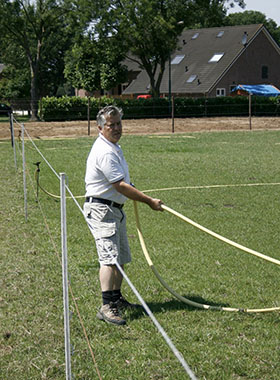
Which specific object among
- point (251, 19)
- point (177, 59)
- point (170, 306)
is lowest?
point (170, 306)

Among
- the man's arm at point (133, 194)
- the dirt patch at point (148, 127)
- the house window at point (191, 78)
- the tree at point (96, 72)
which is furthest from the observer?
the house window at point (191, 78)

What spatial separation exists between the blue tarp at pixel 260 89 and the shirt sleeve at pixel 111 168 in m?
49.9

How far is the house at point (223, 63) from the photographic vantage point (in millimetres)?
53656

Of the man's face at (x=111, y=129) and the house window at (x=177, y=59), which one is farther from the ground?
the house window at (x=177, y=59)

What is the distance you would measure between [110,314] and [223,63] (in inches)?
2030

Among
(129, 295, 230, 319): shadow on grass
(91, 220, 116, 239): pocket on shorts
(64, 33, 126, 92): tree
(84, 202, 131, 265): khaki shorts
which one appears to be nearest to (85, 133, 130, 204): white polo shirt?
(84, 202, 131, 265): khaki shorts

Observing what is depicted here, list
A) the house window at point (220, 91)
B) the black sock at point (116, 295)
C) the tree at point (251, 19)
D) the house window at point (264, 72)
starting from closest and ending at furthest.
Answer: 1. the black sock at point (116, 295)
2. the house window at point (220, 91)
3. the house window at point (264, 72)
4. the tree at point (251, 19)

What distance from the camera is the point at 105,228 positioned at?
493cm

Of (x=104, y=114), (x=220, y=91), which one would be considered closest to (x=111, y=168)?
(x=104, y=114)

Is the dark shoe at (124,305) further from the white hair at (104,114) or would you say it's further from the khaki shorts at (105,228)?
the white hair at (104,114)

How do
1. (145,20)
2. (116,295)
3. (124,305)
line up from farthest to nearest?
(145,20)
(124,305)
(116,295)

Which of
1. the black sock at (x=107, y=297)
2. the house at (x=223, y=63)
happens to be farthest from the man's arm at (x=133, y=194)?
the house at (x=223, y=63)

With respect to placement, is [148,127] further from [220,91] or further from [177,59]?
[177,59]

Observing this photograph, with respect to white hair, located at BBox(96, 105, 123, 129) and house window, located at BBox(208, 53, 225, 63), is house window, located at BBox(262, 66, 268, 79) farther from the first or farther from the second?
white hair, located at BBox(96, 105, 123, 129)
